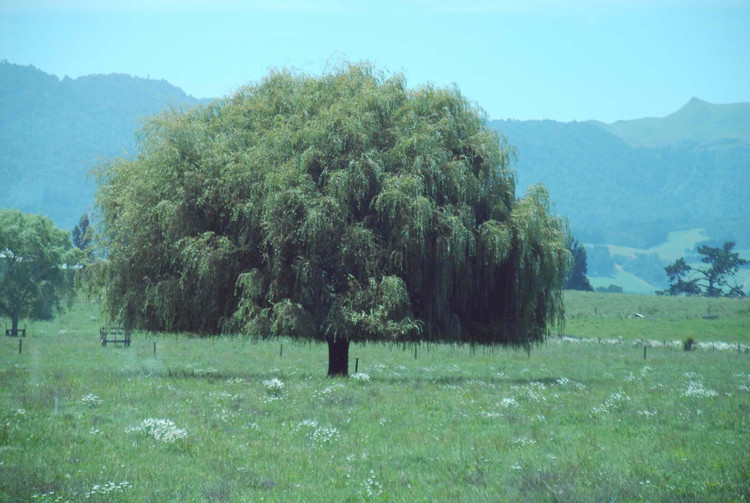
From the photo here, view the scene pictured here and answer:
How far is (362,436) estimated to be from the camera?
49.8 feet

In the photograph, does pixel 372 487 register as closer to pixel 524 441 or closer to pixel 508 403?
pixel 524 441

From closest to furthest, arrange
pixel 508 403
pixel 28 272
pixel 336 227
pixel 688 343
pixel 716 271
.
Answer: pixel 508 403 < pixel 336 227 < pixel 28 272 < pixel 688 343 < pixel 716 271

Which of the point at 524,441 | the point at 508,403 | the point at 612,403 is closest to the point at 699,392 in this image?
the point at 612,403

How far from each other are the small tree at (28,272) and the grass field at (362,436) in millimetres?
30196

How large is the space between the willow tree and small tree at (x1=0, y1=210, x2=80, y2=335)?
3344 cm

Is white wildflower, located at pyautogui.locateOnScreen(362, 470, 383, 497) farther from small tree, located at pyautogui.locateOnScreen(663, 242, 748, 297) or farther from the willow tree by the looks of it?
small tree, located at pyautogui.locateOnScreen(663, 242, 748, 297)

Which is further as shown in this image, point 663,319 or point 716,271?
point 663,319

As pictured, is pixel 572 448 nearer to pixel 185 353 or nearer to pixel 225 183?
pixel 225 183

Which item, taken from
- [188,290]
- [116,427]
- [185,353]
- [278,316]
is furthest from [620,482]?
[185,353]

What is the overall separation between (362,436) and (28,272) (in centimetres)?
5268

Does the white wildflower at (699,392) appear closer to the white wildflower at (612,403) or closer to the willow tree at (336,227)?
the white wildflower at (612,403)

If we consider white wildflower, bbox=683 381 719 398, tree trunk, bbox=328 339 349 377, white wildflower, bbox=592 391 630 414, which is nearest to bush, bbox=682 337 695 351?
white wildflower, bbox=683 381 719 398

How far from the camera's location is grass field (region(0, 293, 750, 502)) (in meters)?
10.9

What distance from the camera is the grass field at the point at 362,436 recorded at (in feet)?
35.7
